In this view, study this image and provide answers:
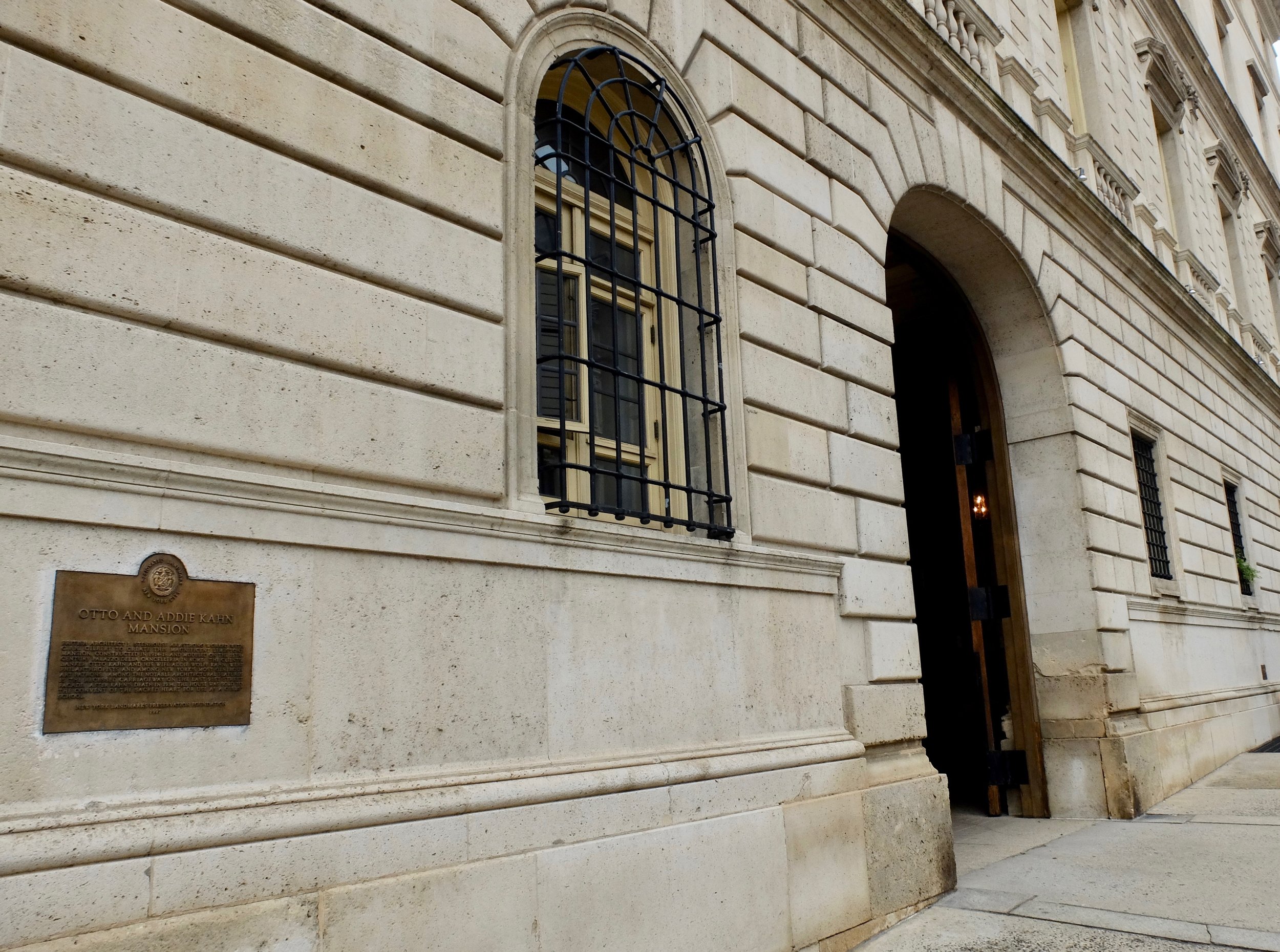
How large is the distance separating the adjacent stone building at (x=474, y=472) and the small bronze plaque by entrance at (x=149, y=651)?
14 mm

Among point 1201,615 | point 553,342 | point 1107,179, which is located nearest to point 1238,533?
point 1201,615

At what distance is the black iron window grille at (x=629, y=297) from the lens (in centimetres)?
526

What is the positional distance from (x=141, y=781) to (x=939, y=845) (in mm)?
5023

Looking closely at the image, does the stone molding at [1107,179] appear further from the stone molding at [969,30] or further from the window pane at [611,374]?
the window pane at [611,374]

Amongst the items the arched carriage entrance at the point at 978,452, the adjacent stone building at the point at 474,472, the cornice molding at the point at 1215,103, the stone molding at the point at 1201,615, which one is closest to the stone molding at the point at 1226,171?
the cornice molding at the point at 1215,103

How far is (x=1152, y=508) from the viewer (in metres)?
12.0

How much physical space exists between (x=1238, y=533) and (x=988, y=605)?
782cm

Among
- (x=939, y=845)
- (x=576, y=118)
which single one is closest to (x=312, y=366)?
(x=576, y=118)

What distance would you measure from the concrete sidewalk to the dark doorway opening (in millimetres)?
1147

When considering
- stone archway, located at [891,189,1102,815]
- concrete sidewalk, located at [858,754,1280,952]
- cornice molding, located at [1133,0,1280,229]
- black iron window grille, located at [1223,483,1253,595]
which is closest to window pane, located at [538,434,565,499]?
concrete sidewalk, located at [858,754,1280,952]

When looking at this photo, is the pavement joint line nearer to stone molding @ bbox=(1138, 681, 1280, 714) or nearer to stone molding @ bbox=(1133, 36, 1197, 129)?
stone molding @ bbox=(1138, 681, 1280, 714)

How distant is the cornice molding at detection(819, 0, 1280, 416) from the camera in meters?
7.97

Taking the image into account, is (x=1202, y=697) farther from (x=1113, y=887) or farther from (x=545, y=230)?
(x=545, y=230)

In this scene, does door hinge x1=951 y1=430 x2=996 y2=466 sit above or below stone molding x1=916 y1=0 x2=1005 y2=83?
below
